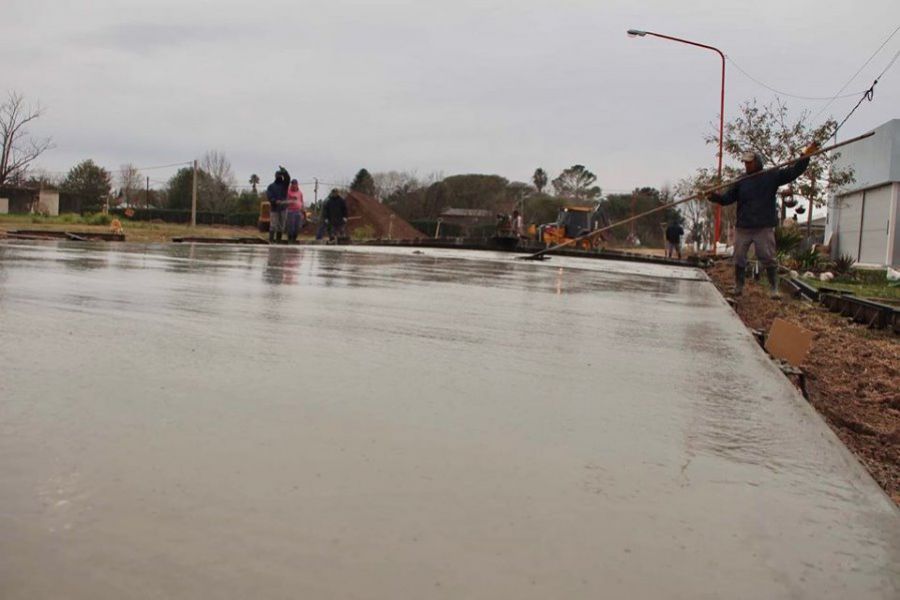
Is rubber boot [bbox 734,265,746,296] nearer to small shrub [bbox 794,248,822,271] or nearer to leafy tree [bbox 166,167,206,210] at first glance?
small shrub [bbox 794,248,822,271]

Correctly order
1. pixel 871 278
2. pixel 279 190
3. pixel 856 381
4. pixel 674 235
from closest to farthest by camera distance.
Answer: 1. pixel 856 381
2. pixel 871 278
3. pixel 279 190
4. pixel 674 235

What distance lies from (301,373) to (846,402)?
3.24m

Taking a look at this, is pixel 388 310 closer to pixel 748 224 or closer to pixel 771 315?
pixel 771 315

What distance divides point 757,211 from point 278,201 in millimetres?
11603

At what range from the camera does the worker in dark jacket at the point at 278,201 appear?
60.0 ft

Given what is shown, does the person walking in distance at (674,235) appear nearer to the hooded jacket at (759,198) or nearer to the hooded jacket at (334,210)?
the hooded jacket at (334,210)

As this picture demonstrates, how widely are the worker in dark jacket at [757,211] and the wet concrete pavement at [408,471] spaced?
559 cm

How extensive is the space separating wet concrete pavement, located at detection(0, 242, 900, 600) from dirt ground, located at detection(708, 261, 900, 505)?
0.49 meters

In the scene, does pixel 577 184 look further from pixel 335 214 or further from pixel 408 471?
pixel 408 471

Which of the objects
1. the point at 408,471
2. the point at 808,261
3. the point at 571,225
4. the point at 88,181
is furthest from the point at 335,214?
the point at 88,181

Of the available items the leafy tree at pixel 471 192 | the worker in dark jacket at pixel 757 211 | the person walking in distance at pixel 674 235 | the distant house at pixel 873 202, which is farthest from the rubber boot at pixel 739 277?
the leafy tree at pixel 471 192

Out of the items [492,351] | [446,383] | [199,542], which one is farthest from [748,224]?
[199,542]

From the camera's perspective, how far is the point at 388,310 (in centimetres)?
545

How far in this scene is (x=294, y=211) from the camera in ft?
64.6
